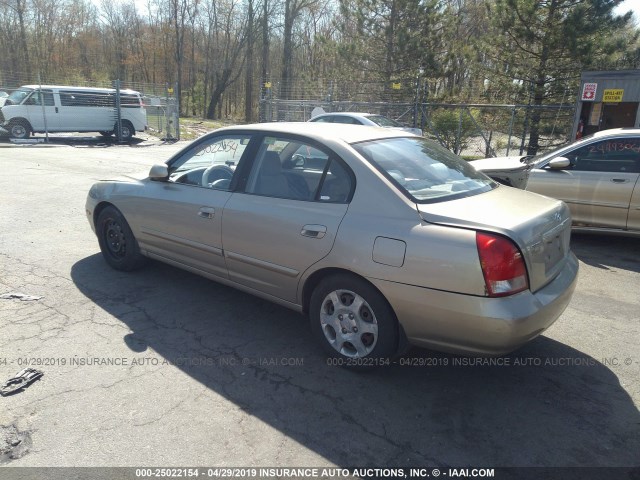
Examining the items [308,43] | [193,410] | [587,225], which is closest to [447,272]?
[193,410]

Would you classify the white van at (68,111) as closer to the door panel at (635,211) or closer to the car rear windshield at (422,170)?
the car rear windshield at (422,170)

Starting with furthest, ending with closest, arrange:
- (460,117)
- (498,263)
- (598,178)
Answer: (460,117)
(598,178)
(498,263)

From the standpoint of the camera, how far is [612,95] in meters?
9.68

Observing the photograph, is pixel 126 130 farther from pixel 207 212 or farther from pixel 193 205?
pixel 207 212

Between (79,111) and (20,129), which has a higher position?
(79,111)

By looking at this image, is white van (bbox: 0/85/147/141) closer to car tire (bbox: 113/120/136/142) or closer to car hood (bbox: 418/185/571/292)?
car tire (bbox: 113/120/136/142)

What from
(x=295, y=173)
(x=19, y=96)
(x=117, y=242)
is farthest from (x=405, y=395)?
(x=19, y=96)

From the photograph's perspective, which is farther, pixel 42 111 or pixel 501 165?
pixel 42 111

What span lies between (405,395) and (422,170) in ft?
5.17

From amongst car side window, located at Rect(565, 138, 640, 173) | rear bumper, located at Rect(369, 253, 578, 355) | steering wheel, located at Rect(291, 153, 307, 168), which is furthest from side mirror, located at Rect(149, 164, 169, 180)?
car side window, located at Rect(565, 138, 640, 173)

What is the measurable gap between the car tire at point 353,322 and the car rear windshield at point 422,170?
0.71 meters

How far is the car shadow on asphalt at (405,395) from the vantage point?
8.38 ft

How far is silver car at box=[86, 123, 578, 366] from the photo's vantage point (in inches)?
108

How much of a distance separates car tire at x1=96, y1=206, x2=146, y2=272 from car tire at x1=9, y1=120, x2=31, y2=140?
55.0 ft
